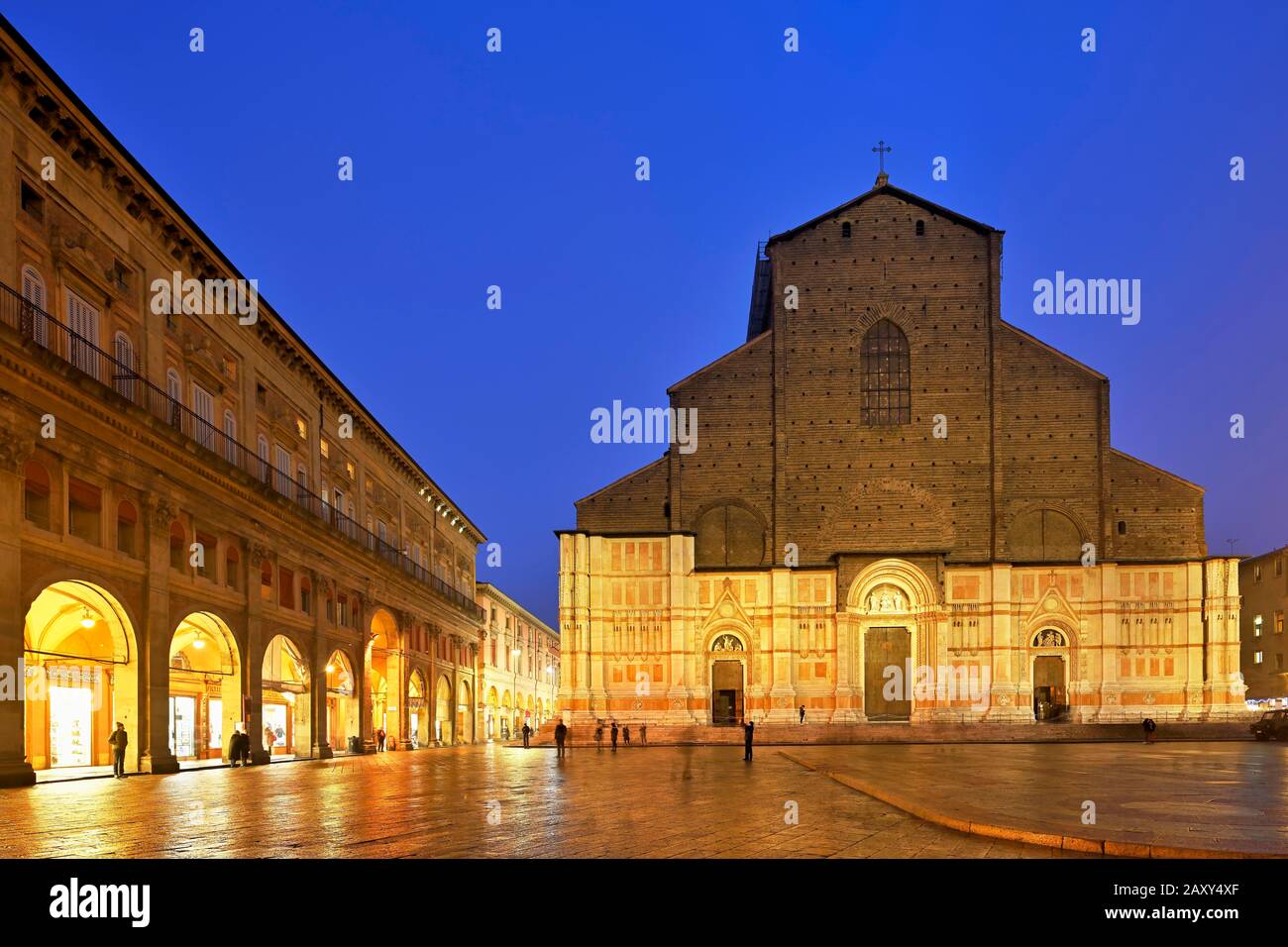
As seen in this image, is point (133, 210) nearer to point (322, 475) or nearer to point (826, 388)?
point (322, 475)

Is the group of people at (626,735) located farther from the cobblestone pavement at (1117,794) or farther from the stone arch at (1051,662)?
the cobblestone pavement at (1117,794)

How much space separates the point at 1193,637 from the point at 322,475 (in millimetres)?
34148

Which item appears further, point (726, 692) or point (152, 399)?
point (726, 692)

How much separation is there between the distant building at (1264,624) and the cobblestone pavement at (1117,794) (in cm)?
3410

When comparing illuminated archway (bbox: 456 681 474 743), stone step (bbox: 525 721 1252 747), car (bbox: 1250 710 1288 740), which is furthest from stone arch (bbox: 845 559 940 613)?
illuminated archway (bbox: 456 681 474 743)

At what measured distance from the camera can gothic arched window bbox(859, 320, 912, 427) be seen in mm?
47000

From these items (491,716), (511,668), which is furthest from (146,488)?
(511,668)

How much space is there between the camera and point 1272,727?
39.4 meters

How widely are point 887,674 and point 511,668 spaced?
34.8m

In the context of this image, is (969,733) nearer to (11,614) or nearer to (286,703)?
(286,703)

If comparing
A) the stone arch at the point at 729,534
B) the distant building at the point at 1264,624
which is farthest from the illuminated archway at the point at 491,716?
the distant building at the point at 1264,624

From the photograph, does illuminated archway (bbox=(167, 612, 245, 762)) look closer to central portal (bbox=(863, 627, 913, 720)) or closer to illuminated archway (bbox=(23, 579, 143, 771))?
illuminated archway (bbox=(23, 579, 143, 771))

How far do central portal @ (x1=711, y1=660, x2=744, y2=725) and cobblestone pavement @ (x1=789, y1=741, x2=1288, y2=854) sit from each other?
69.8 ft

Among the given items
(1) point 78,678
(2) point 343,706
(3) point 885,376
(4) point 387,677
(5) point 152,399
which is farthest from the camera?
(3) point 885,376
